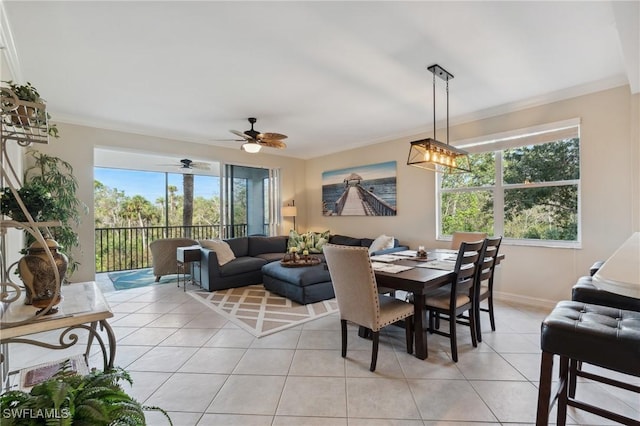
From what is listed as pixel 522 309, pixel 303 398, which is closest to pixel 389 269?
pixel 303 398

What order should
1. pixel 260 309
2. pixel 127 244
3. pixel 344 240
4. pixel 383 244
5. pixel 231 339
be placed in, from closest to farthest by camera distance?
1. pixel 231 339
2. pixel 260 309
3. pixel 383 244
4. pixel 344 240
5. pixel 127 244

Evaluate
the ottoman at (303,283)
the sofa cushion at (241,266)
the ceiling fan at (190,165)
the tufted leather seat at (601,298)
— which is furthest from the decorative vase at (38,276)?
the ceiling fan at (190,165)

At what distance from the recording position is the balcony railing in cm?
644

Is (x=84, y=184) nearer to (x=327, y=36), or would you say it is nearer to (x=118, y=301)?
(x=118, y=301)

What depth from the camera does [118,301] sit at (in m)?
4.00

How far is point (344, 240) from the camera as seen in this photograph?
18.8 ft

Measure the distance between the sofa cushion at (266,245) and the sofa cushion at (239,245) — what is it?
0.26 ft

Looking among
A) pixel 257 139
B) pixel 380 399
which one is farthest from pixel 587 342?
pixel 257 139

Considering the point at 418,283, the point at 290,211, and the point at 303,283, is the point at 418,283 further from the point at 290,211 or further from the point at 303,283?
the point at 290,211

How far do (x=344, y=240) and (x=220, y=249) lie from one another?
238 centimetres

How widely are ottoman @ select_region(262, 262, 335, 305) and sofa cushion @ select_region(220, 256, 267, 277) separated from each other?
0.68 metres

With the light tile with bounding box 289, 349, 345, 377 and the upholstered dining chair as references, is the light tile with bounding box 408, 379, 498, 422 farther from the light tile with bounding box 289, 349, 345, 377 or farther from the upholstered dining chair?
the light tile with bounding box 289, 349, 345, 377

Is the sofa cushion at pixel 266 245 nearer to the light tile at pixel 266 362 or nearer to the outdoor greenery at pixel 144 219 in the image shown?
the outdoor greenery at pixel 144 219

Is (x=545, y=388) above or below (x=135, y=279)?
above
